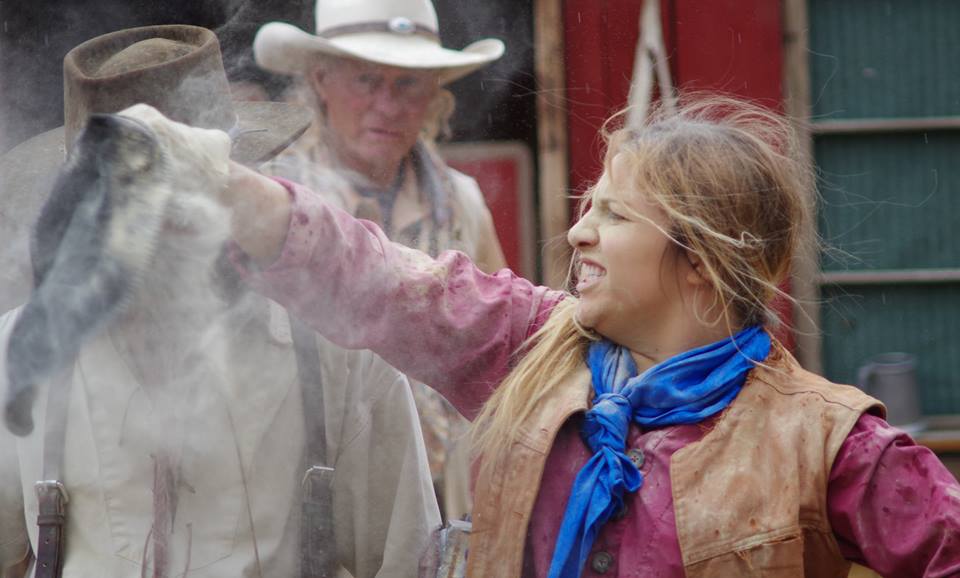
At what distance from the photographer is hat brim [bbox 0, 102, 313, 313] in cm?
207

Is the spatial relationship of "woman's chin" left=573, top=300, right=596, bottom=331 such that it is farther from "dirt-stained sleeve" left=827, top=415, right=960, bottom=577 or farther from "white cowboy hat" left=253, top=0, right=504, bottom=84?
"white cowboy hat" left=253, top=0, right=504, bottom=84

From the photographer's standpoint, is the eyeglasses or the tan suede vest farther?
the eyeglasses

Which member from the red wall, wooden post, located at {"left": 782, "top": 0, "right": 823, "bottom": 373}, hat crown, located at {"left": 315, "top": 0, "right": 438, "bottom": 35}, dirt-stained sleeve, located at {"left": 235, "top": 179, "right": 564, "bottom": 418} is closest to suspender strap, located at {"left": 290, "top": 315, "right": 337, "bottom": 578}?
dirt-stained sleeve, located at {"left": 235, "top": 179, "right": 564, "bottom": 418}

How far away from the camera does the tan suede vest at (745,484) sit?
1.58 metres

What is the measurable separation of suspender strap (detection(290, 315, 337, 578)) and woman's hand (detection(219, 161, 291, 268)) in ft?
1.32

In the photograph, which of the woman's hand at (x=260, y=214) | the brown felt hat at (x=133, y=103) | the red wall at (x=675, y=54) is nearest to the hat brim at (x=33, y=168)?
the brown felt hat at (x=133, y=103)

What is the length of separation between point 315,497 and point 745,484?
2.32 ft

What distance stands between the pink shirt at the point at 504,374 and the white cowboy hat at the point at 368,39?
777mm

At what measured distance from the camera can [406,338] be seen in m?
1.73

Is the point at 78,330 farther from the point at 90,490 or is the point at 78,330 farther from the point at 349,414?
the point at 349,414

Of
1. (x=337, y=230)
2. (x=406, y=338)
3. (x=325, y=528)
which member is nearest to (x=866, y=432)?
(x=406, y=338)

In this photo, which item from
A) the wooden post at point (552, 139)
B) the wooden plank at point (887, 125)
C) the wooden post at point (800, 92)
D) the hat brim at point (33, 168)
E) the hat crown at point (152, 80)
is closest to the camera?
the hat crown at point (152, 80)

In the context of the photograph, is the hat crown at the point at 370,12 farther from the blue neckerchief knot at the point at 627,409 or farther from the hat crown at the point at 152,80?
the blue neckerchief knot at the point at 627,409

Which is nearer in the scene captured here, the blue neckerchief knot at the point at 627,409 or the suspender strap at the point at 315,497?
the blue neckerchief knot at the point at 627,409
